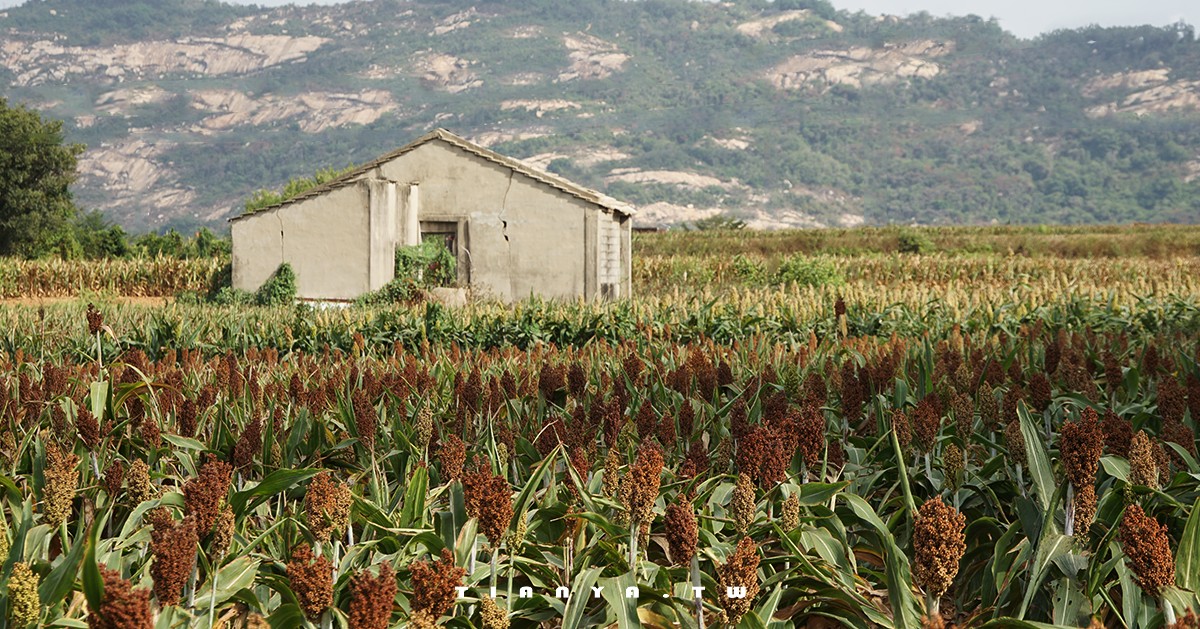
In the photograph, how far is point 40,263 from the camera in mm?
33438

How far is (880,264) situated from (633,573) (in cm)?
3437

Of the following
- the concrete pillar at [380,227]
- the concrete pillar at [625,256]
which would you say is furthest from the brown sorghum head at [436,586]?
the concrete pillar at [625,256]

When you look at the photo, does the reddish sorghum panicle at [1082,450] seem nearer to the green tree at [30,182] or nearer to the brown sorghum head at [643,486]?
the brown sorghum head at [643,486]

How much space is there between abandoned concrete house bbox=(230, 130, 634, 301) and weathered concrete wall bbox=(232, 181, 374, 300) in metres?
0.02

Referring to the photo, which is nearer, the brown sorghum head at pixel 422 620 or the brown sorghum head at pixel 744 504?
the brown sorghum head at pixel 422 620

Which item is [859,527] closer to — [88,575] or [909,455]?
[909,455]

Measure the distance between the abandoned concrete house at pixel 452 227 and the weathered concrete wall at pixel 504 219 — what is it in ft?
0.07

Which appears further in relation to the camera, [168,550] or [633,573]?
[633,573]

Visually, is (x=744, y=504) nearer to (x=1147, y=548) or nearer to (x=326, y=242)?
(x=1147, y=548)

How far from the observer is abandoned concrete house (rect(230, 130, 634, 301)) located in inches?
907

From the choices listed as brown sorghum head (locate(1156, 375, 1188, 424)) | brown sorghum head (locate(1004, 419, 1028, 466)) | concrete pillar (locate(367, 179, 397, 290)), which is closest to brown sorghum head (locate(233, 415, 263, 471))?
brown sorghum head (locate(1004, 419, 1028, 466))

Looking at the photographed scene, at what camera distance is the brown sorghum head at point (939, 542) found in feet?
6.68

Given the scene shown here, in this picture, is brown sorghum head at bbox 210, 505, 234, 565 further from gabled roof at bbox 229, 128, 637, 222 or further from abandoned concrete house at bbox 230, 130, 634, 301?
gabled roof at bbox 229, 128, 637, 222

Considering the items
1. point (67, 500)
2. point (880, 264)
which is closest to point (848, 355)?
point (67, 500)
